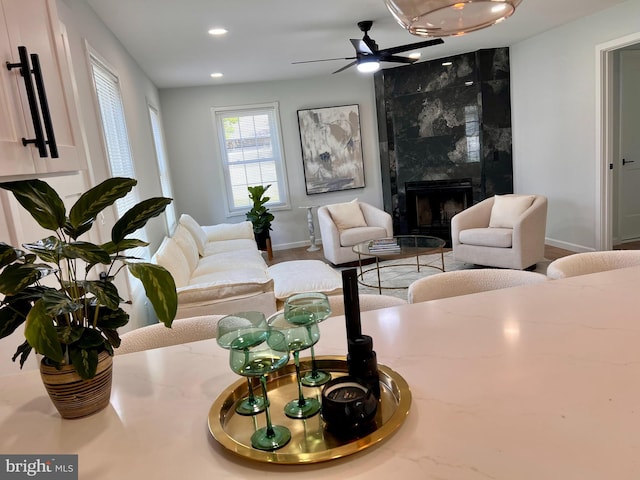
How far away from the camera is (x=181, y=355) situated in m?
1.29

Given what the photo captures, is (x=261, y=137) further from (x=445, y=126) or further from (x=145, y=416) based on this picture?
(x=145, y=416)

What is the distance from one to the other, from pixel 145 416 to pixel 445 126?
5890 mm

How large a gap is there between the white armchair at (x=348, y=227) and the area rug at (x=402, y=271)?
336mm

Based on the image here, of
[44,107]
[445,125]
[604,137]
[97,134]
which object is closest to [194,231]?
[97,134]

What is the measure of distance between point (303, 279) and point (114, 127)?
177cm

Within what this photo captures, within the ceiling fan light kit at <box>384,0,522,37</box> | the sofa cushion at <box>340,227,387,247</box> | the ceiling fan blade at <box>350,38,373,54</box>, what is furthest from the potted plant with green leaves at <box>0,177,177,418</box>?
the sofa cushion at <box>340,227,387,247</box>

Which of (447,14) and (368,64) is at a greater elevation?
(368,64)

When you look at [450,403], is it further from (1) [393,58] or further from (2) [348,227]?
(2) [348,227]

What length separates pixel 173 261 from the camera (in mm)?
3209

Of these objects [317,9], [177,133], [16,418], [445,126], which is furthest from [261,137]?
[16,418]

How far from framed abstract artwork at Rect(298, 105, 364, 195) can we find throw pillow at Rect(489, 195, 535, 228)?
2.42 meters

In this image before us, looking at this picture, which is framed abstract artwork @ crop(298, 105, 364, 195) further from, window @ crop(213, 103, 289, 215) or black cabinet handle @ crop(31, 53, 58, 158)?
black cabinet handle @ crop(31, 53, 58, 158)

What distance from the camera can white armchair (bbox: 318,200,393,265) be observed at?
5.48m

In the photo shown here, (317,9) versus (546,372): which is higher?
(317,9)
